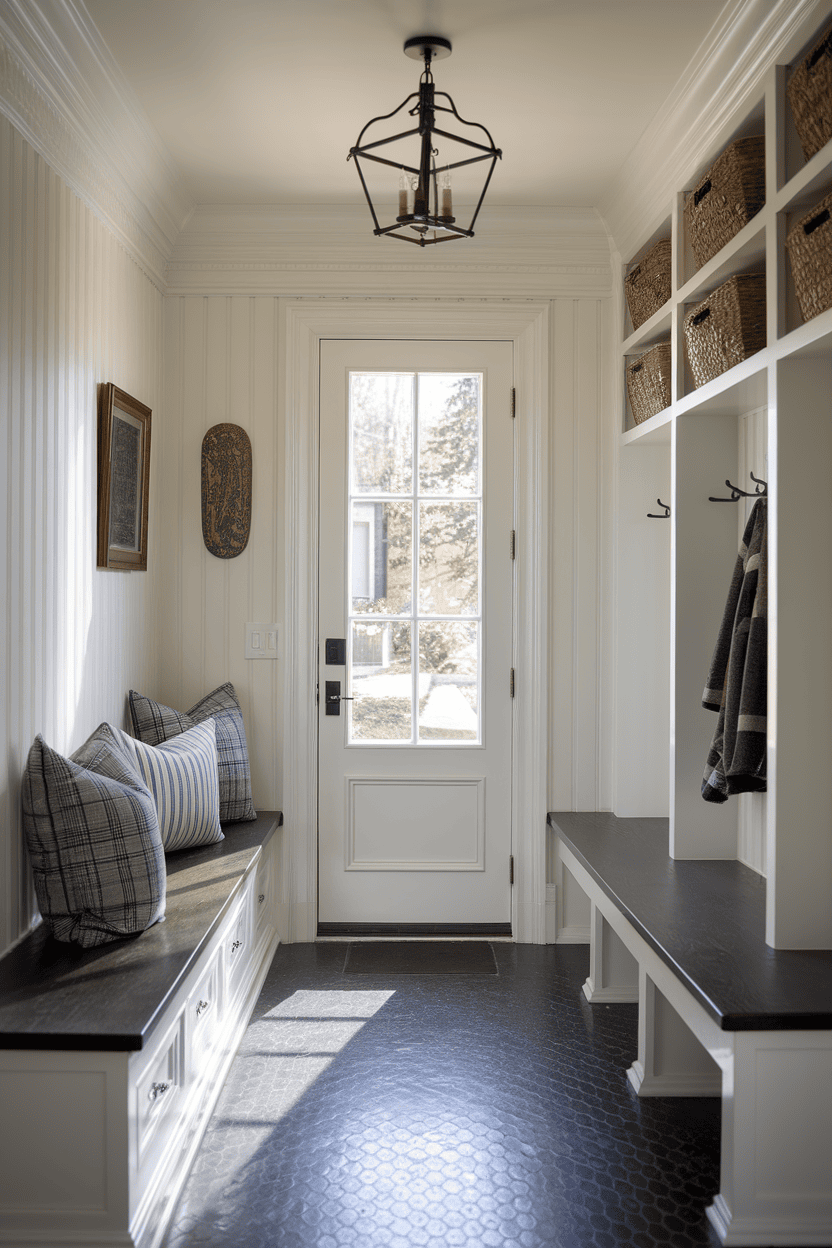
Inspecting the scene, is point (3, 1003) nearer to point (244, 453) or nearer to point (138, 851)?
point (138, 851)

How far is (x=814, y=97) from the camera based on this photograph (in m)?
1.92

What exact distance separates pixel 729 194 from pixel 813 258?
536mm

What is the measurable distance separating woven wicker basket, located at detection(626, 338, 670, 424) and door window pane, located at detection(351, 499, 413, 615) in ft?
2.95

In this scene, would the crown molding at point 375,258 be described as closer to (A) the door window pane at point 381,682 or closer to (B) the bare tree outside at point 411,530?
(B) the bare tree outside at point 411,530

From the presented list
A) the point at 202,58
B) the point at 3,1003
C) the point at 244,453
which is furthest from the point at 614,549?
the point at 3,1003

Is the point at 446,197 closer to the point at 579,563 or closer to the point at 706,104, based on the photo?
the point at 706,104

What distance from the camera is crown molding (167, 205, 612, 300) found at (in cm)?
341

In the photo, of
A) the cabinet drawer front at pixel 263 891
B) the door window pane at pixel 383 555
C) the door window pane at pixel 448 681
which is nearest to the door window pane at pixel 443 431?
the door window pane at pixel 383 555

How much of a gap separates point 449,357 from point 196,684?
1.55 m

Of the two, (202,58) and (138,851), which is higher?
(202,58)

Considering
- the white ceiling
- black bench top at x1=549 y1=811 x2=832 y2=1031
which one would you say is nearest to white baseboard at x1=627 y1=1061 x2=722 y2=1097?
black bench top at x1=549 y1=811 x2=832 y2=1031

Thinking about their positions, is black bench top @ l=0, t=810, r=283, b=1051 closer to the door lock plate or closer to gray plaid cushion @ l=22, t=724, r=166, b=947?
gray plaid cushion @ l=22, t=724, r=166, b=947

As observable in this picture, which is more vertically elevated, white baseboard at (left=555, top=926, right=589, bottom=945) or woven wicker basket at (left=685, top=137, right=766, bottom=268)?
woven wicker basket at (left=685, top=137, right=766, bottom=268)

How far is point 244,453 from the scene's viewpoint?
345 cm
